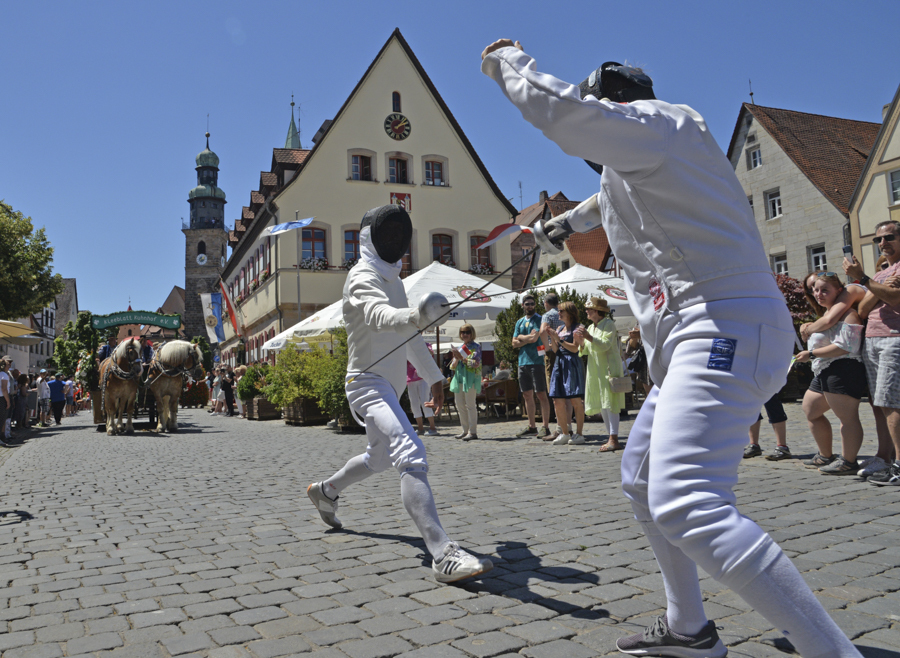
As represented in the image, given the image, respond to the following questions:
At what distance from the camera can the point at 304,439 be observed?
12.5 m

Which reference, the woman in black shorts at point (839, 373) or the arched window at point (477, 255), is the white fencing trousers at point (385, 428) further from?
the arched window at point (477, 255)

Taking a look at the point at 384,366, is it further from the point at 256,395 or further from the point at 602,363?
the point at 256,395

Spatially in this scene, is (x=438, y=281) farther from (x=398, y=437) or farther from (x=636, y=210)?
(x=636, y=210)

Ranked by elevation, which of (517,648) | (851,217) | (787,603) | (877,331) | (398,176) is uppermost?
(398,176)

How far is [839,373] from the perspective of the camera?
6.22 metres

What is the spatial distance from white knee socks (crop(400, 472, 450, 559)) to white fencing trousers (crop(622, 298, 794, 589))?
5.63 feet

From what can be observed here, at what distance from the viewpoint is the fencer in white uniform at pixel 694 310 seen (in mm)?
1890

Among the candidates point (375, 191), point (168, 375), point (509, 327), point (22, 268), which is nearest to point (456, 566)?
point (509, 327)

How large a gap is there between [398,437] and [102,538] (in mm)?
2303

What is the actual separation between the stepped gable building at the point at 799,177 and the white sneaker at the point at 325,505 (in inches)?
1237

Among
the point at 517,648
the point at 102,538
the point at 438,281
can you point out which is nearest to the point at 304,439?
the point at 438,281

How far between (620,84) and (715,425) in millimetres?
1125

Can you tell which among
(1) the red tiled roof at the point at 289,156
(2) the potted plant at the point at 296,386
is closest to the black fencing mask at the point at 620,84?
(2) the potted plant at the point at 296,386

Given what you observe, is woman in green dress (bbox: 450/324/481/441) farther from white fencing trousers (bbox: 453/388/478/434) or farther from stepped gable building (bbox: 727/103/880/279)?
stepped gable building (bbox: 727/103/880/279)
